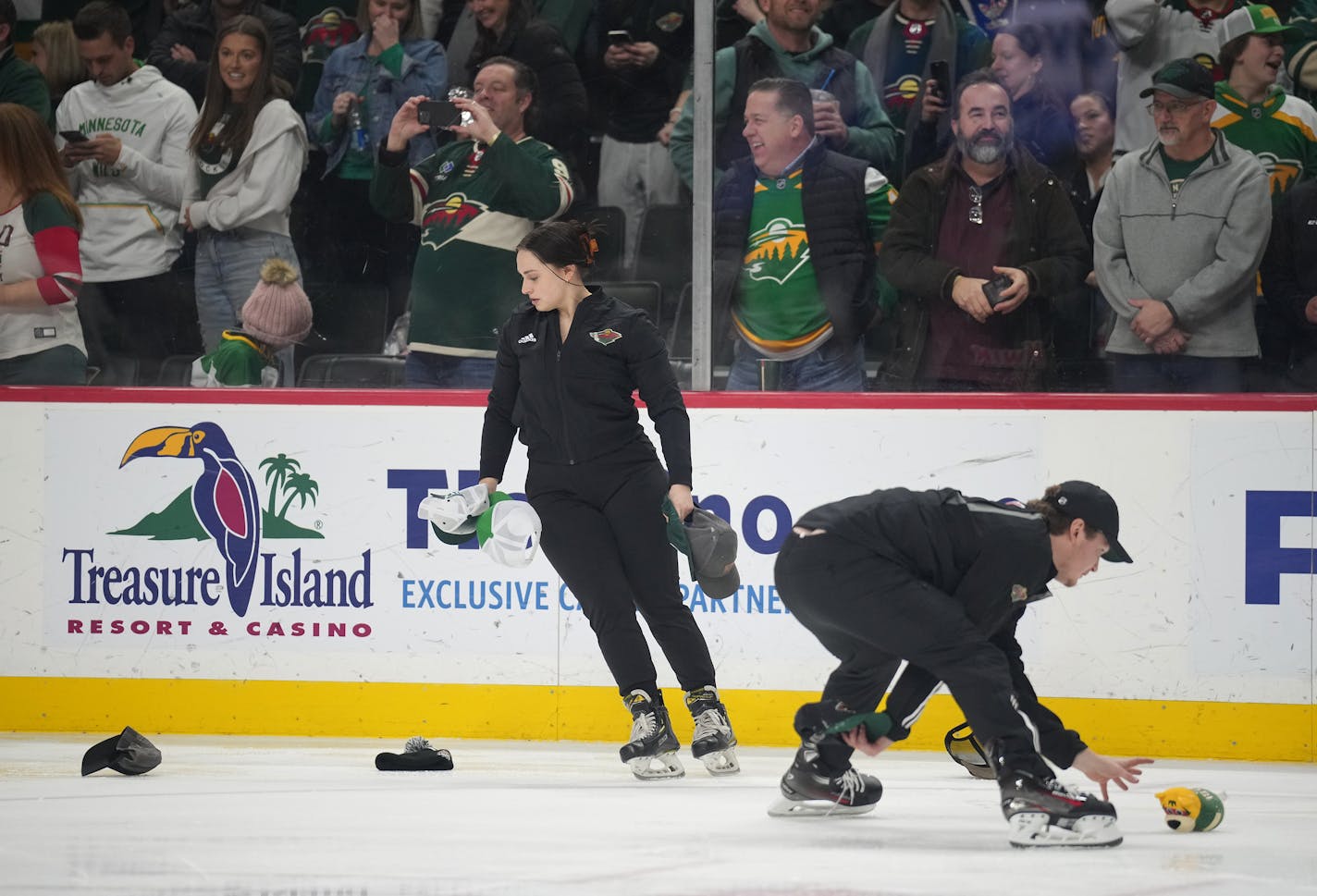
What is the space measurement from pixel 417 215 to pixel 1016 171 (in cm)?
212

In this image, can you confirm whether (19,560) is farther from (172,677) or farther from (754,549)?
(754,549)

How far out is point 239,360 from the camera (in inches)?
228

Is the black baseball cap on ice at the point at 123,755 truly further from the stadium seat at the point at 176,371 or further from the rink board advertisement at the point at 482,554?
the stadium seat at the point at 176,371

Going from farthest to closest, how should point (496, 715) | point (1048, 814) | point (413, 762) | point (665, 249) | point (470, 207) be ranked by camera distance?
1. point (470, 207)
2. point (665, 249)
3. point (496, 715)
4. point (413, 762)
5. point (1048, 814)

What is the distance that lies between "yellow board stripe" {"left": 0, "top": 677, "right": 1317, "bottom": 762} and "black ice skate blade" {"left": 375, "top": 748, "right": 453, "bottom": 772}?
28.0 inches

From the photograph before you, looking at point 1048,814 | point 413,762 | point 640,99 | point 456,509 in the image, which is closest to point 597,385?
→ point 456,509

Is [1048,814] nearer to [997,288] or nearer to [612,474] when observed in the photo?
[612,474]

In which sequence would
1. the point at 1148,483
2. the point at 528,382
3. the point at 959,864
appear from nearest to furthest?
the point at 959,864 < the point at 528,382 < the point at 1148,483

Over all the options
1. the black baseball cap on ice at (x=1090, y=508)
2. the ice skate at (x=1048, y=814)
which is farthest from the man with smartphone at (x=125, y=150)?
the ice skate at (x=1048, y=814)

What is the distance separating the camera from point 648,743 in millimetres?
4414

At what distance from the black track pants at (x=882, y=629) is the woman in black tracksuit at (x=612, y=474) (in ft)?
2.59

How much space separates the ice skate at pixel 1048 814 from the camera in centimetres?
334

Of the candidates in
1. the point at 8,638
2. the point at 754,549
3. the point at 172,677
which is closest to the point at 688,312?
the point at 754,549

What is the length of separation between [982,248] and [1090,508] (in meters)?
2.26
